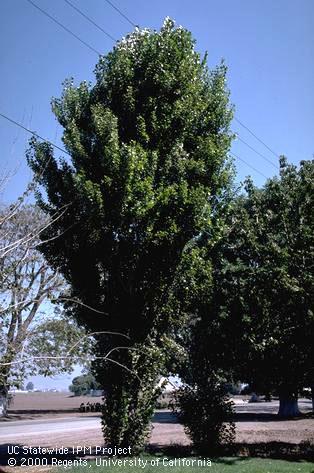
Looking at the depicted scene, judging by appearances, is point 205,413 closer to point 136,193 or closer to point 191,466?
point 191,466

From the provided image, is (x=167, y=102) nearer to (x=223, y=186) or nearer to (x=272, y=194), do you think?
(x=223, y=186)

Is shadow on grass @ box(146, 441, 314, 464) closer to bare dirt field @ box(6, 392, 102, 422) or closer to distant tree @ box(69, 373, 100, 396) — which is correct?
bare dirt field @ box(6, 392, 102, 422)

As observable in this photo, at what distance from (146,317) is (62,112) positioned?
23.9ft

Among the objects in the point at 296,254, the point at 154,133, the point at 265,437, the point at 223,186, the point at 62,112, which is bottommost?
the point at 265,437

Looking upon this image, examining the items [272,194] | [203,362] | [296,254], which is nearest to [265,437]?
[203,362]

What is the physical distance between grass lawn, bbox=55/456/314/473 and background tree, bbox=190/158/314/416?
3771mm

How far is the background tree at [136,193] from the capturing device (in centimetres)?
1341

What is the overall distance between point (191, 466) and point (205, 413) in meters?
3.60

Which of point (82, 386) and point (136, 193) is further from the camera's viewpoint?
point (82, 386)

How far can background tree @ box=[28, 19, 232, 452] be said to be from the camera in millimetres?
13414

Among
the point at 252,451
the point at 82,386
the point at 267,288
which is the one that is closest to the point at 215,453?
the point at 252,451

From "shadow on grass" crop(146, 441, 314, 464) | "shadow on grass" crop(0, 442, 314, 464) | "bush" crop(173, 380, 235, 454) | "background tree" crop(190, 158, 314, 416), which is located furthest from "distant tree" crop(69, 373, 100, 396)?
"bush" crop(173, 380, 235, 454)

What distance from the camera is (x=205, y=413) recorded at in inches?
626

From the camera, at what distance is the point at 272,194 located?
17266 mm
